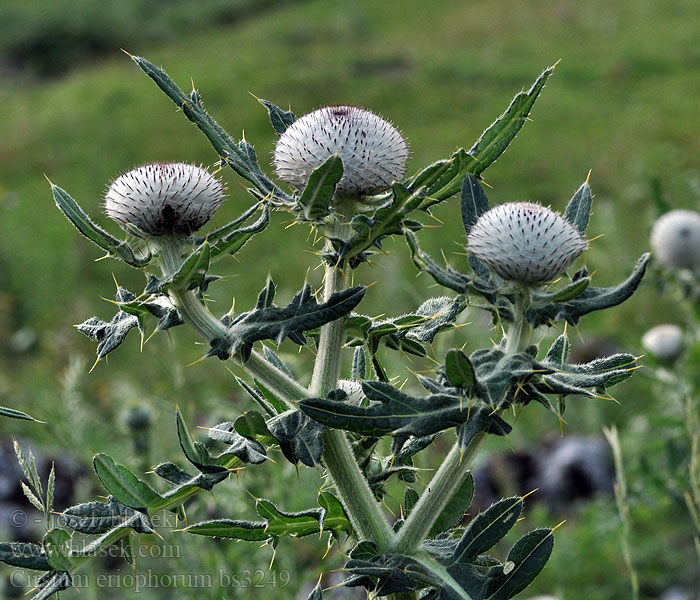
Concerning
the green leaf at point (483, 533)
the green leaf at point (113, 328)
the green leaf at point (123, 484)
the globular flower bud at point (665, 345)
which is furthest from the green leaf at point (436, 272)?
the globular flower bud at point (665, 345)

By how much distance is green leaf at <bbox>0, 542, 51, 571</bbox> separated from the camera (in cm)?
131

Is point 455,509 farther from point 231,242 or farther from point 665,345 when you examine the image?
point 665,345

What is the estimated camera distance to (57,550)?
1380mm

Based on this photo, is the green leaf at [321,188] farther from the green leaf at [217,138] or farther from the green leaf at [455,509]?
the green leaf at [455,509]

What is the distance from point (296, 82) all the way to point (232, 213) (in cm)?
626

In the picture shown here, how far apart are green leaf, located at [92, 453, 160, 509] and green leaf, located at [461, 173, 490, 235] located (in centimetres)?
79

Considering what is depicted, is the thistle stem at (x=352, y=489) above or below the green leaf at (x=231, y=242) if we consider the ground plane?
below

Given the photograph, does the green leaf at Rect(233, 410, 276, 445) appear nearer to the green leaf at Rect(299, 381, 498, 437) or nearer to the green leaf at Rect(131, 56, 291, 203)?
the green leaf at Rect(299, 381, 498, 437)

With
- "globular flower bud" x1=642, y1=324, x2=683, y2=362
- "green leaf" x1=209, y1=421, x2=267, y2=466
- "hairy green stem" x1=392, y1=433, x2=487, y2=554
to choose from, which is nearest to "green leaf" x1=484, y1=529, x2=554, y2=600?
"hairy green stem" x1=392, y1=433, x2=487, y2=554

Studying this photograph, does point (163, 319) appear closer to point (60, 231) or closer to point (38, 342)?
point (38, 342)

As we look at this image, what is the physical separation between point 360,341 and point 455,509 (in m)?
0.39

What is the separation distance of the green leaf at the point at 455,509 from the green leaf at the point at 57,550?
0.68 metres

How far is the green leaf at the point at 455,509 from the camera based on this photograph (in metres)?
1.62

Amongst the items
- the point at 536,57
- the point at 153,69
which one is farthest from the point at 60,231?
the point at 153,69
